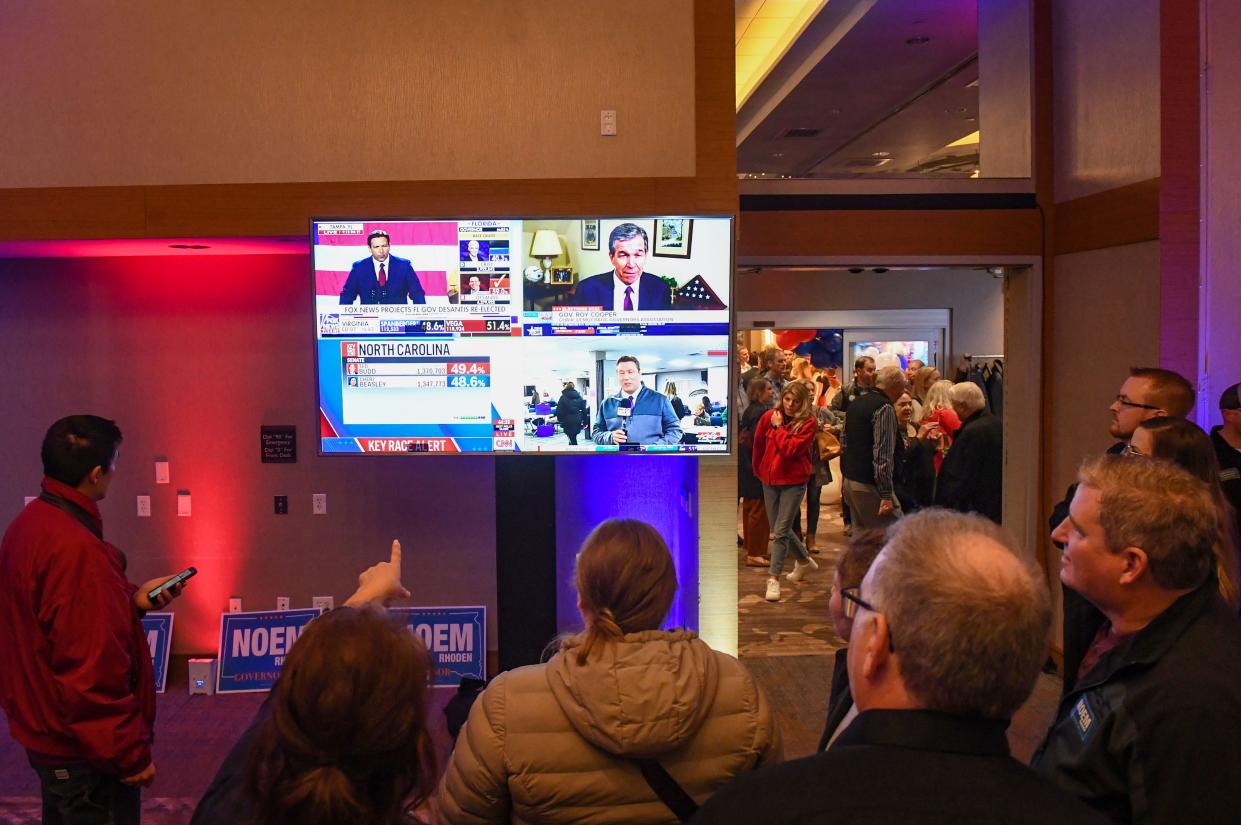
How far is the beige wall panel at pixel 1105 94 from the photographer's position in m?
A: 4.64

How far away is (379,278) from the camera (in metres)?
4.16

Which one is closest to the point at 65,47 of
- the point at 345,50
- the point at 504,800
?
the point at 345,50

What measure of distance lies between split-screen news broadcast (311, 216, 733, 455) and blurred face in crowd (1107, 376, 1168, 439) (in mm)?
1504

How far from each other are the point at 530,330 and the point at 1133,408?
7.54 feet

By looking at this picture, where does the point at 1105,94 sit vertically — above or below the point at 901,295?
above

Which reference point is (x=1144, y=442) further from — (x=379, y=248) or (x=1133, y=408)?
(x=379, y=248)

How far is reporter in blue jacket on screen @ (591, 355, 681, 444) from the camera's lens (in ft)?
13.7

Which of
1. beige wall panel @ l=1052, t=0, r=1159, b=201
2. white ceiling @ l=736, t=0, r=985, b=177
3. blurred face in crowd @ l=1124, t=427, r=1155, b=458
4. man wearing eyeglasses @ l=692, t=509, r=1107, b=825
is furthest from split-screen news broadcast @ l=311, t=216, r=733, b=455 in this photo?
man wearing eyeglasses @ l=692, t=509, r=1107, b=825

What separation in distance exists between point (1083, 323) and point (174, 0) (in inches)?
186

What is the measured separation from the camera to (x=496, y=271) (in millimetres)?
4148

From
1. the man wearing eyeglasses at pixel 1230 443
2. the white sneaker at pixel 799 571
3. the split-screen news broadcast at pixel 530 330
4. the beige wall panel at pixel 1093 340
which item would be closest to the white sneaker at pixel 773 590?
the white sneaker at pixel 799 571

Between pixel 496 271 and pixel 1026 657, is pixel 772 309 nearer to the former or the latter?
pixel 496 271

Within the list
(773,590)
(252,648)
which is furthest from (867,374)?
(252,648)

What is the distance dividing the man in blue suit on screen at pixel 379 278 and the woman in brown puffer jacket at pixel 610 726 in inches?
102
